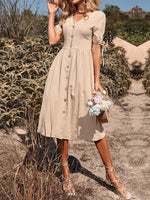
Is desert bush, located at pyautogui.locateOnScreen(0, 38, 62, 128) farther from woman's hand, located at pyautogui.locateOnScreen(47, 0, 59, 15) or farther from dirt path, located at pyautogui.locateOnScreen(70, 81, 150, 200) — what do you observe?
woman's hand, located at pyautogui.locateOnScreen(47, 0, 59, 15)

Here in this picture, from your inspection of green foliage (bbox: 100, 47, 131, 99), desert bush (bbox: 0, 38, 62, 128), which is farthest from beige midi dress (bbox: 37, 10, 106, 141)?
green foliage (bbox: 100, 47, 131, 99)

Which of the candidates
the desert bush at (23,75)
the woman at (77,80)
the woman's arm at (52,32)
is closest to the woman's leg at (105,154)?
the woman at (77,80)

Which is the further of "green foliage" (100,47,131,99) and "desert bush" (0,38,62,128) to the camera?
"green foliage" (100,47,131,99)

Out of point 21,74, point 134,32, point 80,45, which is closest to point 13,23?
point 21,74

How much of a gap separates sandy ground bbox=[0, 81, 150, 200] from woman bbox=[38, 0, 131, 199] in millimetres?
240

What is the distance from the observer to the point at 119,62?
6.80 meters

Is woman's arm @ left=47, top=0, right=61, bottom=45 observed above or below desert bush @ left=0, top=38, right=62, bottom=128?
above

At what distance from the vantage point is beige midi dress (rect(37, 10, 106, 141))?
7.90 ft

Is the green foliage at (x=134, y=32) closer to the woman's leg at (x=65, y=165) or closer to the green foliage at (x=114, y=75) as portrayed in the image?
the green foliage at (x=114, y=75)

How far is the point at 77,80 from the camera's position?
95.3 inches

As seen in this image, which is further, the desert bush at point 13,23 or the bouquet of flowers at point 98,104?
the desert bush at point 13,23

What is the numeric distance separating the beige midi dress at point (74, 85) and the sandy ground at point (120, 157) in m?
0.66

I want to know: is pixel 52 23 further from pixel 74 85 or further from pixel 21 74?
pixel 21 74

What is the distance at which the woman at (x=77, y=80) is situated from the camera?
7.90 feet
